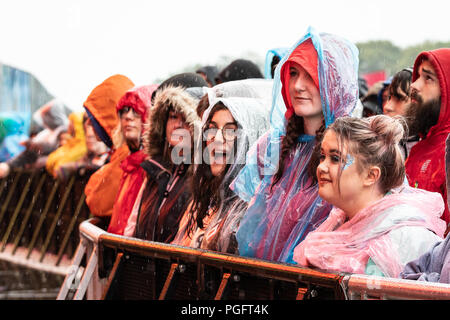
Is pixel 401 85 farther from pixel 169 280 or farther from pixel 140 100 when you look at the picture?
pixel 140 100

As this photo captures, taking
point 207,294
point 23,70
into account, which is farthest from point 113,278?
point 23,70

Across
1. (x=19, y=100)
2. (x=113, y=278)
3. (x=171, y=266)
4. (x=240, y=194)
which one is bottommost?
(x=19, y=100)

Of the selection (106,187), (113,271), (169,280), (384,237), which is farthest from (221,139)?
(106,187)

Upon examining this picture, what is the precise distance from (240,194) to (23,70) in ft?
57.2

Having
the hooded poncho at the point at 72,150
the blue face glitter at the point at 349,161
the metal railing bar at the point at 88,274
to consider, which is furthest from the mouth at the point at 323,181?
the hooded poncho at the point at 72,150

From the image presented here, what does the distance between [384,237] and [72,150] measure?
8.65m

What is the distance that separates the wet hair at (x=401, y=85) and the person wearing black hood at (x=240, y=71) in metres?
2.06

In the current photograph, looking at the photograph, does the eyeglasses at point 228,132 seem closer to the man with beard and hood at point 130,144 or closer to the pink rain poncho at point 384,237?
the pink rain poncho at point 384,237

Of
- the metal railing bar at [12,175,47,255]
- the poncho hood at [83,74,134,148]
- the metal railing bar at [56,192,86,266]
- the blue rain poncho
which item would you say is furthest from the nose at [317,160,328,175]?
the blue rain poncho

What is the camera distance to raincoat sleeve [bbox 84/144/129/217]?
7.31m

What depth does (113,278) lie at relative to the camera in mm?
5164

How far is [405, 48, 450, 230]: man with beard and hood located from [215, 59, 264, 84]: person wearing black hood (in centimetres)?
277

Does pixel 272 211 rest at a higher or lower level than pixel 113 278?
higher
